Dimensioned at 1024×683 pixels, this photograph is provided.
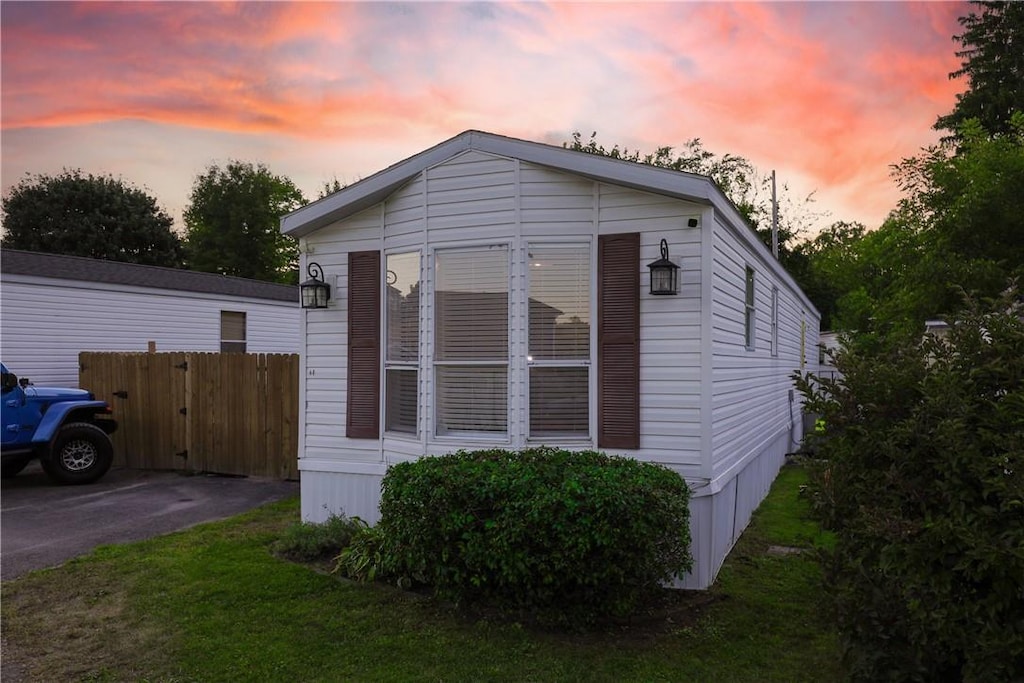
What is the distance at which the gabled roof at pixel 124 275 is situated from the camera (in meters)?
11.4

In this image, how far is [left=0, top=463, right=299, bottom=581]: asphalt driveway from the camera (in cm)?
599

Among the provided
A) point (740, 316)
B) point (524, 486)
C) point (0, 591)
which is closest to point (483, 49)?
point (740, 316)

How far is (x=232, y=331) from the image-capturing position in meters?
14.4

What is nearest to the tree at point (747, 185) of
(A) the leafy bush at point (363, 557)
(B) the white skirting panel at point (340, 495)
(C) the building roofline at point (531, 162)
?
(C) the building roofline at point (531, 162)

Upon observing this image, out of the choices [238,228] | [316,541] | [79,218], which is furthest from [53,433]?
[238,228]

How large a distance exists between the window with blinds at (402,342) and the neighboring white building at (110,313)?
408cm

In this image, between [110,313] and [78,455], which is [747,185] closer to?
[110,313]

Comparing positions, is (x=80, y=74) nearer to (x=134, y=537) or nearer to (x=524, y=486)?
(x=134, y=537)

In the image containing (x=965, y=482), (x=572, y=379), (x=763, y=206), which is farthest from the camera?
(x=763, y=206)

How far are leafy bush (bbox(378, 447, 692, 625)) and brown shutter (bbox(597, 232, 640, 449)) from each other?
619 millimetres

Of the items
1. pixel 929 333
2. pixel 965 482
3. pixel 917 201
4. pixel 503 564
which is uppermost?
pixel 917 201

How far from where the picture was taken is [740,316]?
613cm

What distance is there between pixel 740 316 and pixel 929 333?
3.00 meters

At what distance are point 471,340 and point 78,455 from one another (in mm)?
6817
